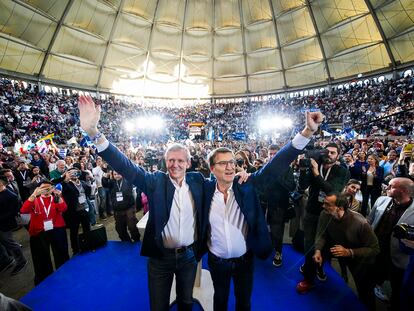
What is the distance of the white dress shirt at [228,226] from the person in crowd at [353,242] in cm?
121

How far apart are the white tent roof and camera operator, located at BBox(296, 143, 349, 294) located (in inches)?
810

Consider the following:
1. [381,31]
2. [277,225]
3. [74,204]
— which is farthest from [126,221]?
[381,31]

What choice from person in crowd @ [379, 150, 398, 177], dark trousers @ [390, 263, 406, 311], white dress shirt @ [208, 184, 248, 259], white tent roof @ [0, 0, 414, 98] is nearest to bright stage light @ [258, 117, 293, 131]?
white tent roof @ [0, 0, 414, 98]

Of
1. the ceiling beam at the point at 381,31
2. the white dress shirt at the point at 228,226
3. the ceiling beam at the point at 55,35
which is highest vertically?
the ceiling beam at the point at 55,35

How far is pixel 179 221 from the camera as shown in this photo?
2.06m

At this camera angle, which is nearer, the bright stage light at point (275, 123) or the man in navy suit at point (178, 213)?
the man in navy suit at point (178, 213)

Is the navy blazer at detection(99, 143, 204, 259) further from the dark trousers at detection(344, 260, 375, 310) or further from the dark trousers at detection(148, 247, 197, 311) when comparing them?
the dark trousers at detection(344, 260, 375, 310)

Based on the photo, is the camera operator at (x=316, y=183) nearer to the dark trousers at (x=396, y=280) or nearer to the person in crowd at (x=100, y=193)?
the dark trousers at (x=396, y=280)

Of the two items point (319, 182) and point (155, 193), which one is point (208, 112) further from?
point (155, 193)

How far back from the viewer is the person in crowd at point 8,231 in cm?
374

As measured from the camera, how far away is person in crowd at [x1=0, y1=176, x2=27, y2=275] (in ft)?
12.3

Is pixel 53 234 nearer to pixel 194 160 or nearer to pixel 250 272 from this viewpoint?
pixel 250 272

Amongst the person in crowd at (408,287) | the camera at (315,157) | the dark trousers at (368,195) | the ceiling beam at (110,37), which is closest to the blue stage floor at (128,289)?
the person in crowd at (408,287)

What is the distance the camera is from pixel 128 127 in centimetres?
2478
